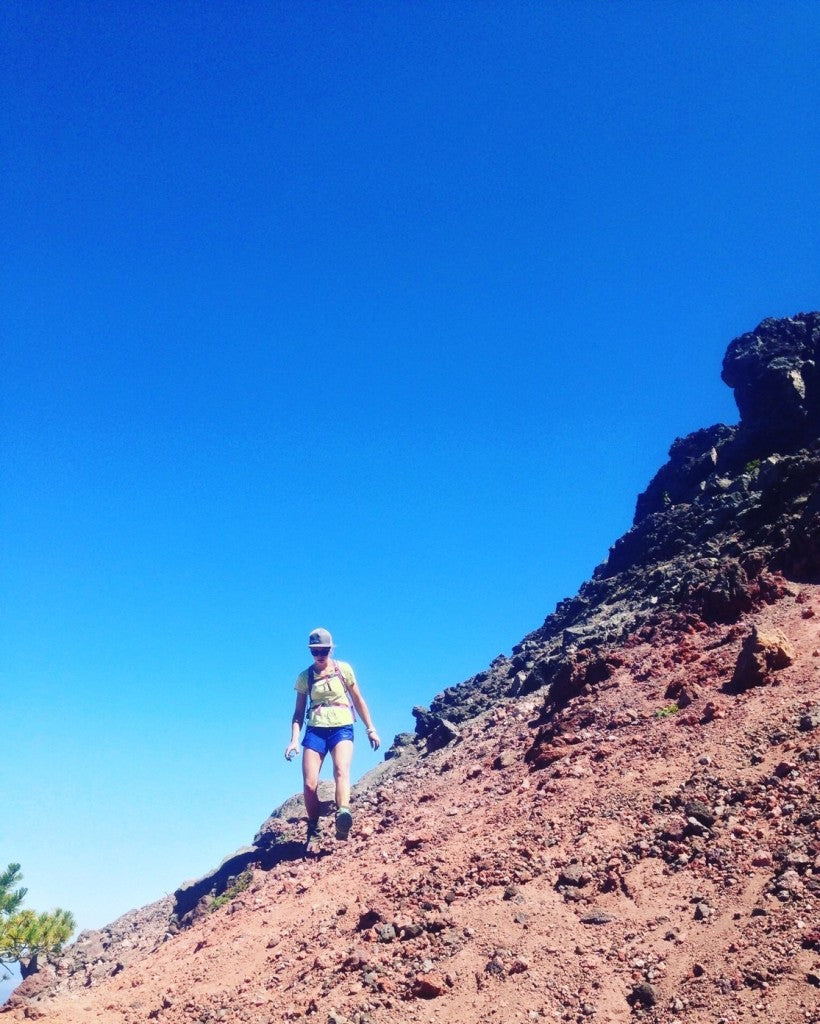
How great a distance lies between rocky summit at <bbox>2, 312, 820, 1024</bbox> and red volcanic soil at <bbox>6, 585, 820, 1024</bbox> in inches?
0.8

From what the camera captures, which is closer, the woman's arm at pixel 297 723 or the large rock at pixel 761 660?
the large rock at pixel 761 660

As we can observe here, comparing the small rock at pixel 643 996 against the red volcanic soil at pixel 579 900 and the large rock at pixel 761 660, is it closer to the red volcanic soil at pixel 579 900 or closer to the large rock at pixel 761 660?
the red volcanic soil at pixel 579 900

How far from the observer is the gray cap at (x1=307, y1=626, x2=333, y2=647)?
9898 millimetres

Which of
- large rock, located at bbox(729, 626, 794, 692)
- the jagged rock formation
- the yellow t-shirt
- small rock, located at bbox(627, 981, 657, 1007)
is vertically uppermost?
the jagged rock formation

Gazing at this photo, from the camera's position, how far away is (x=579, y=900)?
5492mm

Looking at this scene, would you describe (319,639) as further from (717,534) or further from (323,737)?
(717,534)

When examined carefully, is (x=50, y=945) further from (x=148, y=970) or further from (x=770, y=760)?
(x=770, y=760)

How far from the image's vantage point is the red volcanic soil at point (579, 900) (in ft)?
14.4

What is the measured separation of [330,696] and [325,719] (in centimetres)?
31

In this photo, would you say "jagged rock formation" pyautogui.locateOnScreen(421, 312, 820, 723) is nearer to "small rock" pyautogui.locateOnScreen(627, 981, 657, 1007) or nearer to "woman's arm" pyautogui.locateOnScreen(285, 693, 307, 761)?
"woman's arm" pyautogui.locateOnScreen(285, 693, 307, 761)

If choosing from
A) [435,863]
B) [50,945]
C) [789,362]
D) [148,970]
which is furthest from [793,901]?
[789,362]

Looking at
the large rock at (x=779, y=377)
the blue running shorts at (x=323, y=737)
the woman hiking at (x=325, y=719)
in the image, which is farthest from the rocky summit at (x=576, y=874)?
the large rock at (x=779, y=377)

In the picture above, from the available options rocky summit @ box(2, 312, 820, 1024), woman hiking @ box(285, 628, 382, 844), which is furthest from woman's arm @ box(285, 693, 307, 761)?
rocky summit @ box(2, 312, 820, 1024)

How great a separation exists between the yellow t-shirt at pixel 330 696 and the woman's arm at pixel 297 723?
11 centimetres
